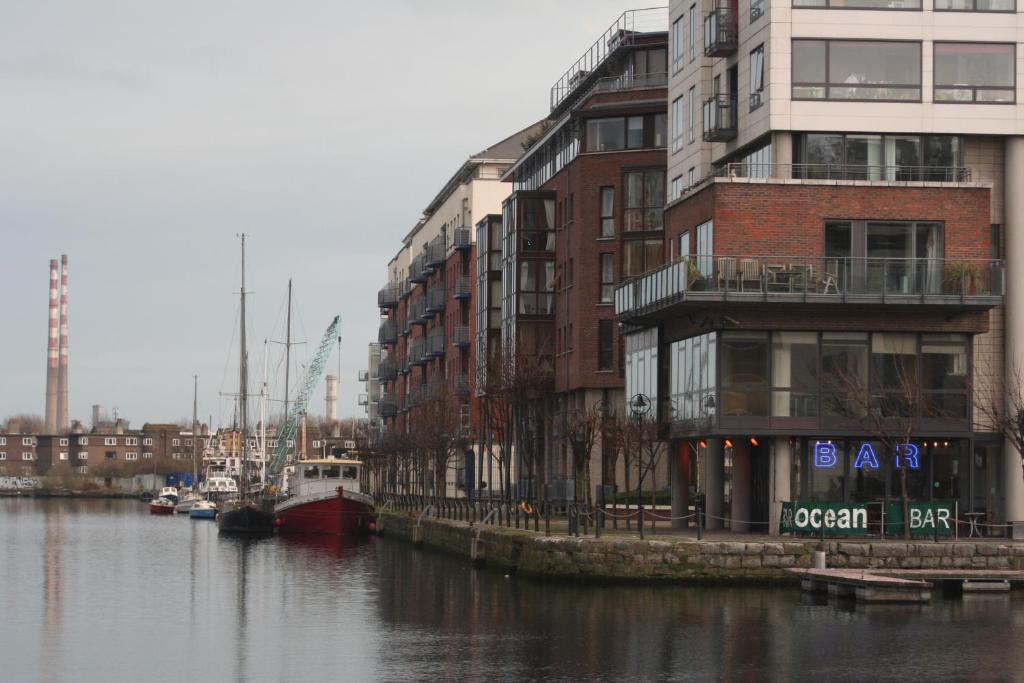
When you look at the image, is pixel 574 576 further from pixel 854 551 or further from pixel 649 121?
pixel 649 121

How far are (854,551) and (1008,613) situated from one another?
671 cm

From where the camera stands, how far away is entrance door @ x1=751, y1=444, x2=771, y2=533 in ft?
177

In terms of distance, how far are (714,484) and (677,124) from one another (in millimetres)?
14871

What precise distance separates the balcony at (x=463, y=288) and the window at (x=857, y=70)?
5298 centimetres

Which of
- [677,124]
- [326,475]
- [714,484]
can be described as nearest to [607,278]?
[677,124]

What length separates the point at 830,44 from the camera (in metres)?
53.4

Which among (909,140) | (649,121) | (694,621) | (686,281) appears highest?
(649,121)

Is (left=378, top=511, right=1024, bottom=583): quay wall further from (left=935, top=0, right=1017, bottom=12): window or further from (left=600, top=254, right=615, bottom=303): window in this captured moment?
(left=600, top=254, right=615, bottom=303): window

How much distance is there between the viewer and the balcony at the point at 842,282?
50625mm

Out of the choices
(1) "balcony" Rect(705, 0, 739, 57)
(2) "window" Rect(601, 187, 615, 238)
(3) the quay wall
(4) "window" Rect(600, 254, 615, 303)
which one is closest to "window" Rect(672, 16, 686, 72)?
(1) "balcony" Rect(705, 0, 739, 57)

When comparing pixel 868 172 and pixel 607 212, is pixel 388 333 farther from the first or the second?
pixel 868 172

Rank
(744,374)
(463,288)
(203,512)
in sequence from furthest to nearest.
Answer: (203,512), (463,288), (744,374)

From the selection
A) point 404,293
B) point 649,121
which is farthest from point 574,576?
point 404,293

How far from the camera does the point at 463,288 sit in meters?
107
